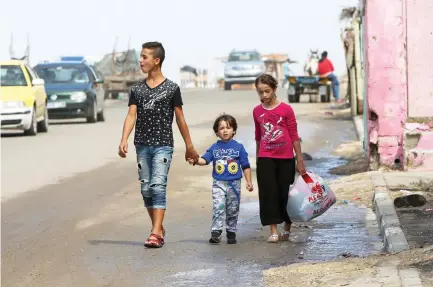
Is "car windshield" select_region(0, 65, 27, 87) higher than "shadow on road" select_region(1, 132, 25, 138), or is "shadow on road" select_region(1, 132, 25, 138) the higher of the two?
"car windshield" select_region(0, 65, 27, 87)

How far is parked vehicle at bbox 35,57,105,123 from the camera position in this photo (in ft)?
102

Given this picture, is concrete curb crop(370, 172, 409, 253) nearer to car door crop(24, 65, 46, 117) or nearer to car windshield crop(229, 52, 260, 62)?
car door crop(24, 65, 46, 117)

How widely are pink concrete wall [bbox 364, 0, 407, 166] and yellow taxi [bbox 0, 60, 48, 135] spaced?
11.3 meters

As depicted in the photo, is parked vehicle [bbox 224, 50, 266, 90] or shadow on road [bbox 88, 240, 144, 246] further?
parked vehicle [bbox 224, 50, 266, 90]

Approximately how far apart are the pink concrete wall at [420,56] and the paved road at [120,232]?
218cm

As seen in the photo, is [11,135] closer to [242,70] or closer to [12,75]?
[12,75]

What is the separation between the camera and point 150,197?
1041 centimetres

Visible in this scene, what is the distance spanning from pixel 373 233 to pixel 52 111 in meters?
21.3

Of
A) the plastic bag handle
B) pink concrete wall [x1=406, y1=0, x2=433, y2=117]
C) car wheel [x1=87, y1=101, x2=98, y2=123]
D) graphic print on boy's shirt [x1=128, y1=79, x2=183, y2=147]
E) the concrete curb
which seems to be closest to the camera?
the concrete curb

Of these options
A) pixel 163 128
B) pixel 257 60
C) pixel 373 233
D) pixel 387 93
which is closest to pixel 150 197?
pixel 163 128

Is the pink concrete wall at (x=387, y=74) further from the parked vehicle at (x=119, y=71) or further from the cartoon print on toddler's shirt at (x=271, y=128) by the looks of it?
the parked vehicle at (x=119, y=71)

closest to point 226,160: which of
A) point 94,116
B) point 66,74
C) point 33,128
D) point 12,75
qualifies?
point 33,128

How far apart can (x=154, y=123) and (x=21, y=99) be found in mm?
15882

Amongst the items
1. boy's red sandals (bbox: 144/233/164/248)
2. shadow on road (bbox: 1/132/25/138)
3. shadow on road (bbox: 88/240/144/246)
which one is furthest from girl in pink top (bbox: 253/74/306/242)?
shadow on road (bbox: 1/132/25/138)
